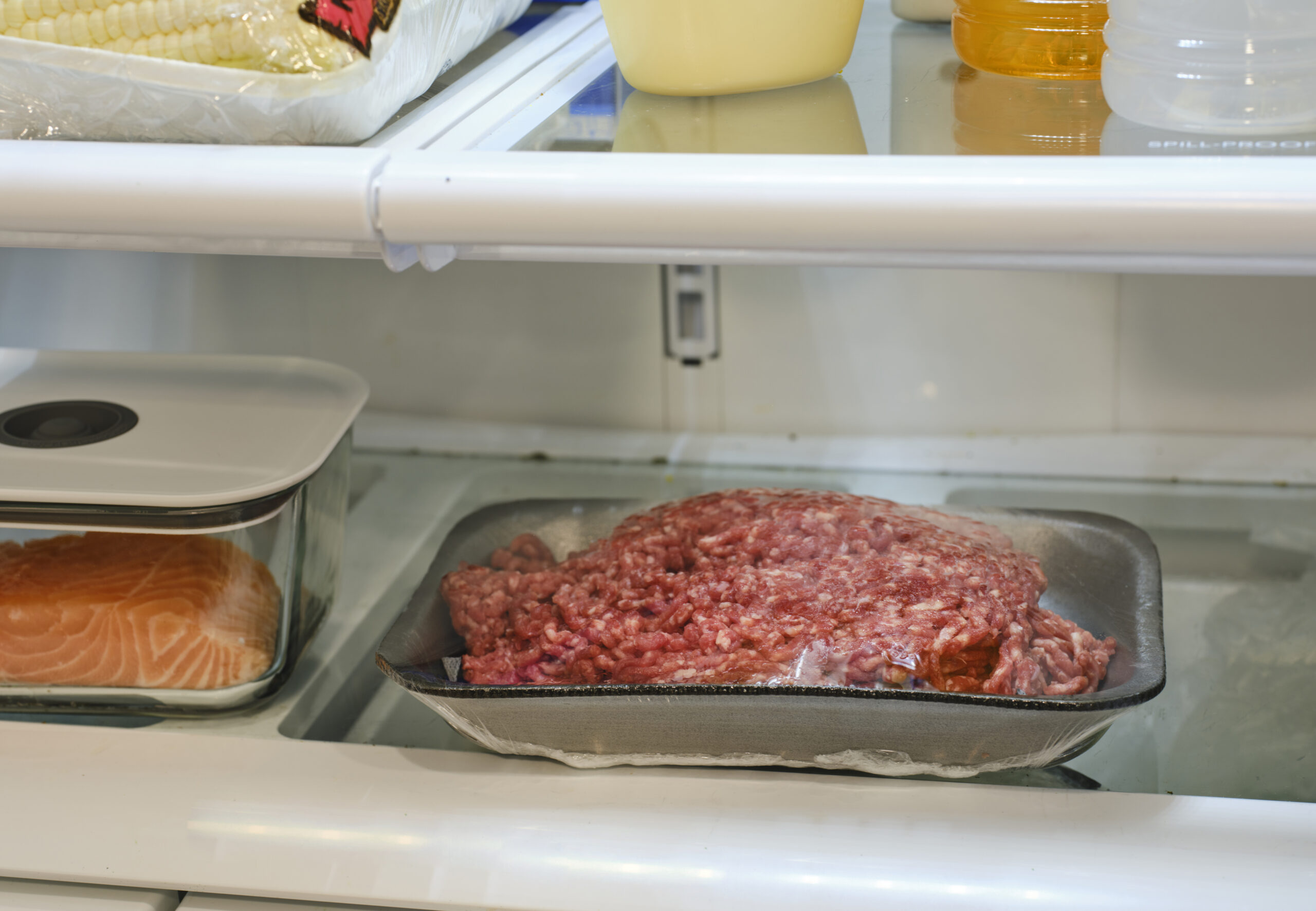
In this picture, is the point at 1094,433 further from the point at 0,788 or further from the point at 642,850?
the point at 0,788

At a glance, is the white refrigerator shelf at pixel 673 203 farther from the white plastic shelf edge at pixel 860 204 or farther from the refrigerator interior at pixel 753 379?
the refrigerator interior at pixel 753 379

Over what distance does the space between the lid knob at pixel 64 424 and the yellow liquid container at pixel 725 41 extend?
41 centimetres

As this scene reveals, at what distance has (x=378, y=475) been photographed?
3.35ft

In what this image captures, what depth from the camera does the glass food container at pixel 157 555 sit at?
0.64m

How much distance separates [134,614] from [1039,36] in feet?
1.98

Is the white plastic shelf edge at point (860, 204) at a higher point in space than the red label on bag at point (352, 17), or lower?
lower

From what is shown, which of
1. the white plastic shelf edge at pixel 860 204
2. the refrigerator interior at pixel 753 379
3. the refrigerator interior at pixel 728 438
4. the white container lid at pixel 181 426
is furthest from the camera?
the refrigerator interior at pixel 753 379

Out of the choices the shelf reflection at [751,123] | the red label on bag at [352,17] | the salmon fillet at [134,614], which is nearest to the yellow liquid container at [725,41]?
the shelf reflection at [751,123]

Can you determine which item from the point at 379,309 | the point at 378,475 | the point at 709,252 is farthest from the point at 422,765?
the point at 379,309

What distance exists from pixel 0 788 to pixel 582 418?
1.90 ft

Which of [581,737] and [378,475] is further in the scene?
[378,475]

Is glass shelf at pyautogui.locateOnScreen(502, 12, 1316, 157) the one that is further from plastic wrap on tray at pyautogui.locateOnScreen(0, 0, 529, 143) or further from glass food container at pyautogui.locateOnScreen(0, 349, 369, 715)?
glass food container at pyautogui.locateOnScreen(0, 349, 369, 715)

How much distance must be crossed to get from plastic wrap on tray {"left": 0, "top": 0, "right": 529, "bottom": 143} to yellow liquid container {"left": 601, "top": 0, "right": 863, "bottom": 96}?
5.2 inches

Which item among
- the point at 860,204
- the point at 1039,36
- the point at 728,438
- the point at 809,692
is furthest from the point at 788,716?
the point at 728,438
